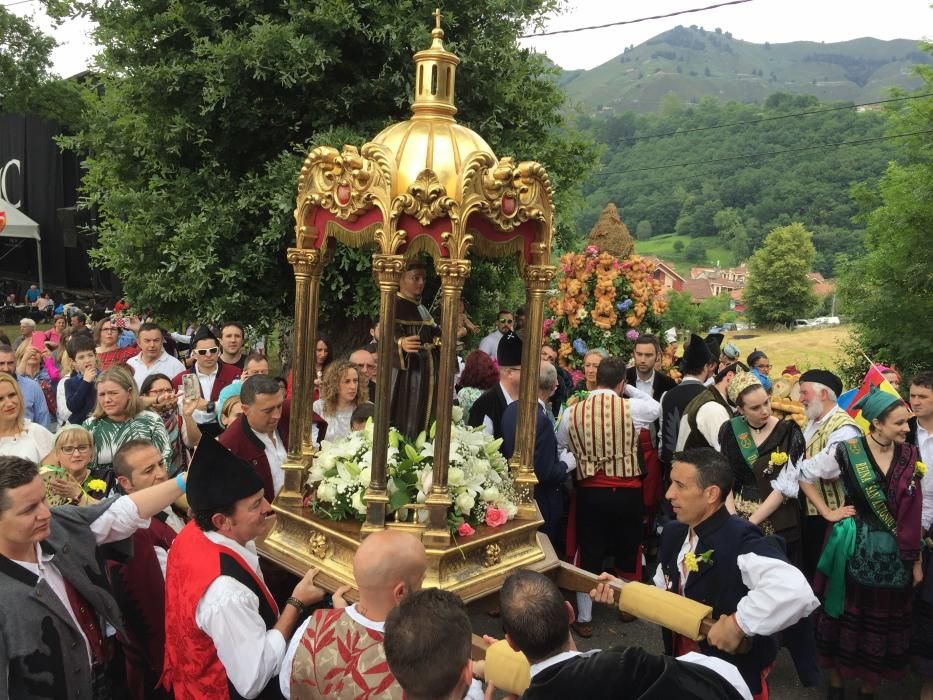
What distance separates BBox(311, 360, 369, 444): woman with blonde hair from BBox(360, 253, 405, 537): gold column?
2232mm

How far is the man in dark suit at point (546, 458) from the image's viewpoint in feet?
19.0

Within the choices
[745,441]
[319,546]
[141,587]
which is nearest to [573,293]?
[745,441]

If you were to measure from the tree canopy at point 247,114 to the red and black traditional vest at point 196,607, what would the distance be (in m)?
6.03

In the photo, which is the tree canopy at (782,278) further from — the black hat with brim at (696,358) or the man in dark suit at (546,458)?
the man in dark suit at (546,458)

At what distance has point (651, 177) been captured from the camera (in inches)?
3034

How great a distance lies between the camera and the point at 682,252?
79688mm

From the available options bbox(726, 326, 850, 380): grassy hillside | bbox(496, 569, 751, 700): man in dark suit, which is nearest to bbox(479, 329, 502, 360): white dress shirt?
bbox(496, 569, 751, 700): man in dark suit

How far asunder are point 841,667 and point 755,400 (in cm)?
191

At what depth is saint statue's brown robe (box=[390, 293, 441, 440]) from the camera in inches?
186

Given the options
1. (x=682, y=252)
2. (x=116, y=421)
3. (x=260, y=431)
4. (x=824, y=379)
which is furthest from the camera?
(x=682, y=252)

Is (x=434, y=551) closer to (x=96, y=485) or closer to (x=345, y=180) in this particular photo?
(x=345, y=180)

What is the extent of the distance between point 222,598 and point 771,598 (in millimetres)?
2309

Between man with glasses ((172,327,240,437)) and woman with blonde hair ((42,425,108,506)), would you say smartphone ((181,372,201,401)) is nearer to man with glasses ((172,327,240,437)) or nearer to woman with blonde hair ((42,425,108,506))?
man with glasses ((172,327,240,437))

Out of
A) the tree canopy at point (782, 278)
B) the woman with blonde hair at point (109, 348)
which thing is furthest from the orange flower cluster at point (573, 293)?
the tree canopy at point (782, 278)
